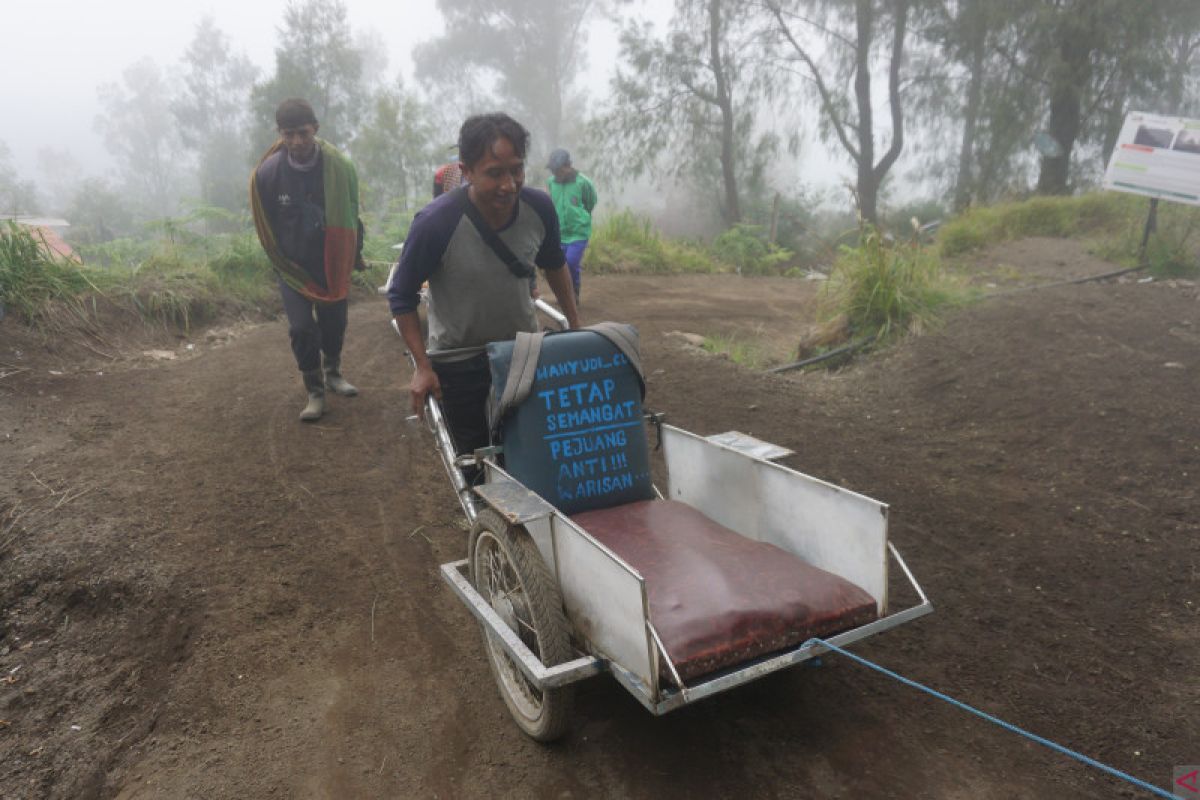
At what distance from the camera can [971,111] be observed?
58.3ft

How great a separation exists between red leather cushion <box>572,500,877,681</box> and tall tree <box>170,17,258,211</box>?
37.3 metres

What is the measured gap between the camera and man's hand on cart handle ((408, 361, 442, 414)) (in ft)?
9.41

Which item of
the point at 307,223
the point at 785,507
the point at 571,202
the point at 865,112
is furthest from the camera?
the point at 865,112

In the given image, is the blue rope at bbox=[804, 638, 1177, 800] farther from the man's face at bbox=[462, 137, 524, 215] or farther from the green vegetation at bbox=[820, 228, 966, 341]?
the green vegetation at bbox=[820, 228, 966, 341]

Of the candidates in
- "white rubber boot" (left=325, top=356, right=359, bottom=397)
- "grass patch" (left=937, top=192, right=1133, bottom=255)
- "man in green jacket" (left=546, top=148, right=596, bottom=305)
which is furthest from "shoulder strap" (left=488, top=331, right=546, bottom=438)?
"grass patch" (left=937, top=192, right=1133, bottom=255)

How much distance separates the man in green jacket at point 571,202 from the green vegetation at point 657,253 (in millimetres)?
4555

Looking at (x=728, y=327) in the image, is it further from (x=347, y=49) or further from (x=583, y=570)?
(x=347, y=49)

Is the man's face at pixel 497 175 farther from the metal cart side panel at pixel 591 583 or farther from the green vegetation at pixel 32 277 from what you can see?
the green vegetation at pixel 32 277

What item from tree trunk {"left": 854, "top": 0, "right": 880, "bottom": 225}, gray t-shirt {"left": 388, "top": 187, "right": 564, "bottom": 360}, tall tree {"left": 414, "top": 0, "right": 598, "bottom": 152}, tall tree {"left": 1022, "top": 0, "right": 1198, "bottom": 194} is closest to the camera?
gray t-shirt {"left": 388, "top": 187, "right": 564, "bottom": 360}

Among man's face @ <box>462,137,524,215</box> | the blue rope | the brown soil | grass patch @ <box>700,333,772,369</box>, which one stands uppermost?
man's face @ <box>462,137,524,215</box>

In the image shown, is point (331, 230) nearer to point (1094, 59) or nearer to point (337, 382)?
point (337, 382)

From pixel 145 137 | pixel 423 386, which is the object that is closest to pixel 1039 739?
pixel 423 386

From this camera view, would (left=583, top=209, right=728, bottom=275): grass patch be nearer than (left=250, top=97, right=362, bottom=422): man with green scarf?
No

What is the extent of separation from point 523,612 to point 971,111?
755 inches
